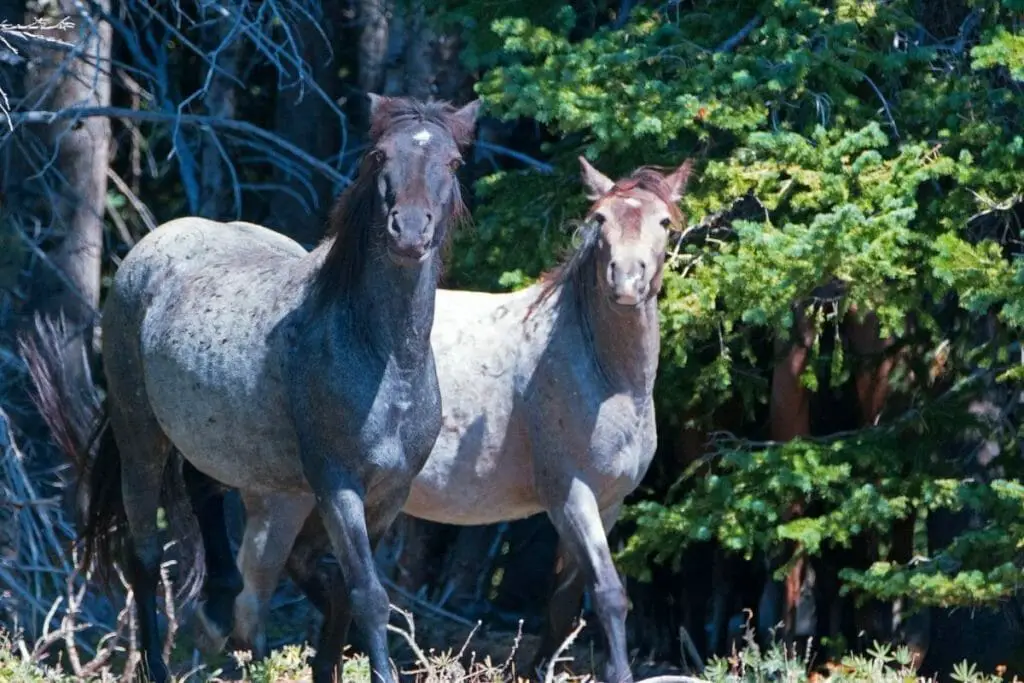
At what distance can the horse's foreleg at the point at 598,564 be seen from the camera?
6.06 m

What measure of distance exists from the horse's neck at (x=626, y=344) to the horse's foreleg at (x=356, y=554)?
160cm

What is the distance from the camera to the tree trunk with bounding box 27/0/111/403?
9031 mm

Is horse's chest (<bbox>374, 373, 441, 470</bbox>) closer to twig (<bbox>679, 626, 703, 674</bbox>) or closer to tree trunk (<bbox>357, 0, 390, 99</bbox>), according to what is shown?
twig (<bbox>679, 626, 703, 674</bbox>)

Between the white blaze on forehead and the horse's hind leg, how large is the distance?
79.4 inches

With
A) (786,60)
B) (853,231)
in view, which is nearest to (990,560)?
(853,231)

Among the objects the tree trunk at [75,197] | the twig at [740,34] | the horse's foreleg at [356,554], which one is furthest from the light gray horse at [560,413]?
the tree trunk at [75,197]

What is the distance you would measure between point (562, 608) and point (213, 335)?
2.05m

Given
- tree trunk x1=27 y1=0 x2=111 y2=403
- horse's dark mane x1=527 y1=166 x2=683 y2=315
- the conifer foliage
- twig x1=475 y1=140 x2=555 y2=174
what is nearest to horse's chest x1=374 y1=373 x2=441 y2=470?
horse's dark mane x1=527 y1=166 x2=683 y2=315

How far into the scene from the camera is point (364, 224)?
5.34 metres

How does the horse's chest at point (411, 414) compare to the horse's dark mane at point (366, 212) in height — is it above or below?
below

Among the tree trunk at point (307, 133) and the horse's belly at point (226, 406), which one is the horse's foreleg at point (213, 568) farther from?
the tree trunk at point (307, 133)

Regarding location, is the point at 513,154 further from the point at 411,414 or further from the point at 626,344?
the point at 411,414

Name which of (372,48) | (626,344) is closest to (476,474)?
(626,344)

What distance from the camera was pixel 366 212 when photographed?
5.30 metres
